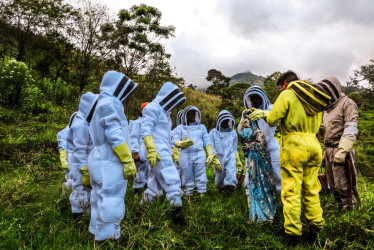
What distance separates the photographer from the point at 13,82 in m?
9.30

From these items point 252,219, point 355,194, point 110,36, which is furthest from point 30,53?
point 355,194

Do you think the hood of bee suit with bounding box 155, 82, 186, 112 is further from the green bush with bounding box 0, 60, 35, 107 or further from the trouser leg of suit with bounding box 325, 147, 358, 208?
the green bush with bounding box 0, 60, 35, 107

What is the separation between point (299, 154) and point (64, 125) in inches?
420

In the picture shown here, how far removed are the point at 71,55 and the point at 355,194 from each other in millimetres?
15789

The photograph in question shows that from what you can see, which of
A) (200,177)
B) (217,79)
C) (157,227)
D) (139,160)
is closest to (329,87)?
(157,227)

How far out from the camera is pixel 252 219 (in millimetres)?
3422

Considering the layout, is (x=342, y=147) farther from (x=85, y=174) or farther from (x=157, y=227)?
(x=85, y=174)

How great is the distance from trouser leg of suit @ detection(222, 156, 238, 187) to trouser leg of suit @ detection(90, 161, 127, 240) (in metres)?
3.39

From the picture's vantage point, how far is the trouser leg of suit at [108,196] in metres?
2.65

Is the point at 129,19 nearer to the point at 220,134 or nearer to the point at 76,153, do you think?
the point at 220,134

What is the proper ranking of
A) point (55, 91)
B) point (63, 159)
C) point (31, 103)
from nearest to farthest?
point (63, 159)
point (31, 103)
point (55, 91)

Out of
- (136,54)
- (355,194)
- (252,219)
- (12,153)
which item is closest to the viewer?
(252,219)

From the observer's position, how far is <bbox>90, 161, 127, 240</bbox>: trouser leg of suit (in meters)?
2.65

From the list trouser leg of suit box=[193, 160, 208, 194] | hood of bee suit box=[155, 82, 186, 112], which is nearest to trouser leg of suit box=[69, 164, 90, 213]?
hood of bee suit box=[155, 82, 186, 112]
